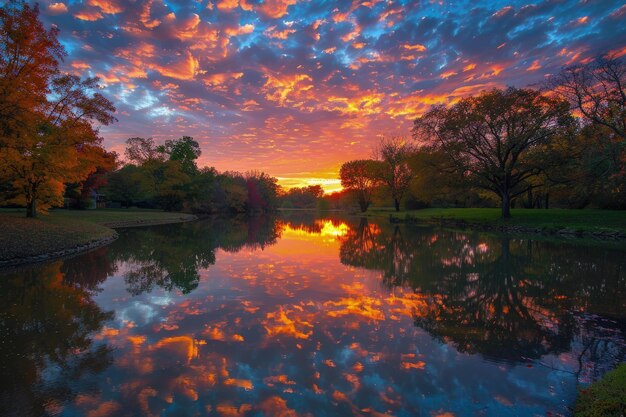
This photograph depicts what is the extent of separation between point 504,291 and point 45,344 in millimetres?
10869

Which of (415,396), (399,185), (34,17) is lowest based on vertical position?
(415,396)

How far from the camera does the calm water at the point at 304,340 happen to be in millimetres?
4168

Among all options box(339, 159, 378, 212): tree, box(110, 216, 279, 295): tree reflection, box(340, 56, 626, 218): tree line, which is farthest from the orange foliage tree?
box(339, 159, 378, 212): tree

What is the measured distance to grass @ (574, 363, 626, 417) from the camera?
364 centimetres

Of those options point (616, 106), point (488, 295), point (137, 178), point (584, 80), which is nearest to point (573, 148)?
point (616, 106)

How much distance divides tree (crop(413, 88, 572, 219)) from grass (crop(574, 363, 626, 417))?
31.8 metres

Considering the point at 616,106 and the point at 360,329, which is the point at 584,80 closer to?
the point at 616,106

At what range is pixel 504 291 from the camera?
9484 millimetres

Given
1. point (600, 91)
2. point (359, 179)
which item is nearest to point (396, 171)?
point (359, 179)

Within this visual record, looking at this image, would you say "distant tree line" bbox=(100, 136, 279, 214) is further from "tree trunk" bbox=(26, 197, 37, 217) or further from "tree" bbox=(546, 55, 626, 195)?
"tree" bbox=(546, 55, 626, 195)

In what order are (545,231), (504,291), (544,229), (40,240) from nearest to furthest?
1. (504,291)
2. (40,240)
3. (545,231)
4. (544,229)

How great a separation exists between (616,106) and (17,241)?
128 feet

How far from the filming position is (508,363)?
17.0 ft

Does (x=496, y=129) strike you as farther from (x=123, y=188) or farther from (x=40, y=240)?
(x=123, y=188)
